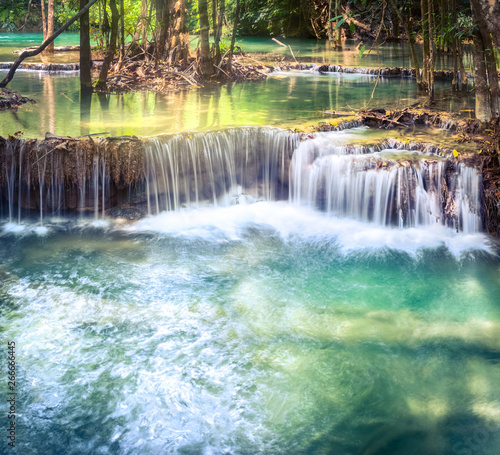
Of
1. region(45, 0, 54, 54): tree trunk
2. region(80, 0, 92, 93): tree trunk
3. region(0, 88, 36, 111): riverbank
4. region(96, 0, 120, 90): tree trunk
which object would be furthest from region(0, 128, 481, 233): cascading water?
region(45, 0, 54, 54): tree trunk

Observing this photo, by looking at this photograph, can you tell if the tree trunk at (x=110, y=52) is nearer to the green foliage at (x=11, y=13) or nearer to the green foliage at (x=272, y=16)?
the green foliage at (x=272, y=16)

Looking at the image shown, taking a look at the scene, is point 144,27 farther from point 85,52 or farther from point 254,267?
point 254,267

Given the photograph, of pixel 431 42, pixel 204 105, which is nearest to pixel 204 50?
pixel 204 105

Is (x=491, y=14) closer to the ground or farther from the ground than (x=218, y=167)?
farther from the ground

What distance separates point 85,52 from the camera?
1214 cm

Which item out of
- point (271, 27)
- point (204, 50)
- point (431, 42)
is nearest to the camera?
point (431, 42)

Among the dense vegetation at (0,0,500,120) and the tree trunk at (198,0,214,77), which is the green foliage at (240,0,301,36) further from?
the tree trunk at (198,0,214,77)

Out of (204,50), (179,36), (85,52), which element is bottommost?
(85,52)

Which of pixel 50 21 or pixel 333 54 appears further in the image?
pixel 333 54

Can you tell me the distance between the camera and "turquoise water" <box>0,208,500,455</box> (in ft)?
15.0

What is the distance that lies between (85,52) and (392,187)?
25.0 feet

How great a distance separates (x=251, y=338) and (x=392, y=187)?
4.00 meters

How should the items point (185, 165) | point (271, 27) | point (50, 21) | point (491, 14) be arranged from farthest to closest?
point (271, 27) → point (50, 21) → point (185, 165) → point (491, 14)

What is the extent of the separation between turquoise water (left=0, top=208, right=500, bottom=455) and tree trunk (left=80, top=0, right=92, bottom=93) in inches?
203
